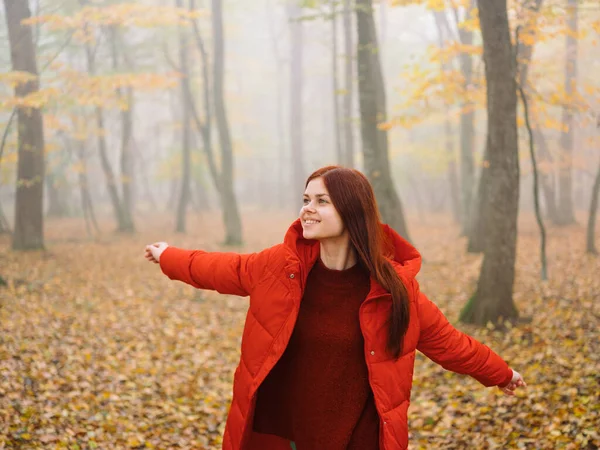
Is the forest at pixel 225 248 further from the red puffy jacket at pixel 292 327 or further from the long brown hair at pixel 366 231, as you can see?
the long brown hair at pixel 366 231

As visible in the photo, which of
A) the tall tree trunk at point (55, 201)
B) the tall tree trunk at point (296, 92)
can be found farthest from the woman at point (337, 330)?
the tall tree trunk at point (296, 92)

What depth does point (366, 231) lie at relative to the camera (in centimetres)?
265

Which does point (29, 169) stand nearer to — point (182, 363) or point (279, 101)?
point (182, 363)

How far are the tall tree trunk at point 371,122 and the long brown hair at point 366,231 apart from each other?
8.73 metres

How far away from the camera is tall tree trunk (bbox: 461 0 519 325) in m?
6.91

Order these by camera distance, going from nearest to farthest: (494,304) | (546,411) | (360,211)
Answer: (360,211)
(546,411)
(494,304)

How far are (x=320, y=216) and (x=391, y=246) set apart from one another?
1.61 feet

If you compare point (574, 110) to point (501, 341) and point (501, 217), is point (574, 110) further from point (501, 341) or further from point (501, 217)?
point (501, 341)

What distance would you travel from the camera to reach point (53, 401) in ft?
17.7

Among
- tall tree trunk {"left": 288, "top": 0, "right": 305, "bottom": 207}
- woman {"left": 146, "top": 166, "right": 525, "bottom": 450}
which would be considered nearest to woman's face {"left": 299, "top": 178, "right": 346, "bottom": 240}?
woman {"left": 146, "top": 166, "right": 525, "bottom": 450}

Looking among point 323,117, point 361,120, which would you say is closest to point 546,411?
point 361,120

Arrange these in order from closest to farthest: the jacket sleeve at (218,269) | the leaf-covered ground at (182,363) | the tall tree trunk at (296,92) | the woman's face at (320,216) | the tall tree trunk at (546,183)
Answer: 1. the woman's face at (320,216)
2. the jacket sleeve at (218,269)
3. the leaf-covered ground at (182,363)
4. the tall tree trunk at (546,183)
5. the tall tree trunk at (296,92)

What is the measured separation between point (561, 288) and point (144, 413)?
23.9 ft

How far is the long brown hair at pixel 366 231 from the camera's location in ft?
8.31
